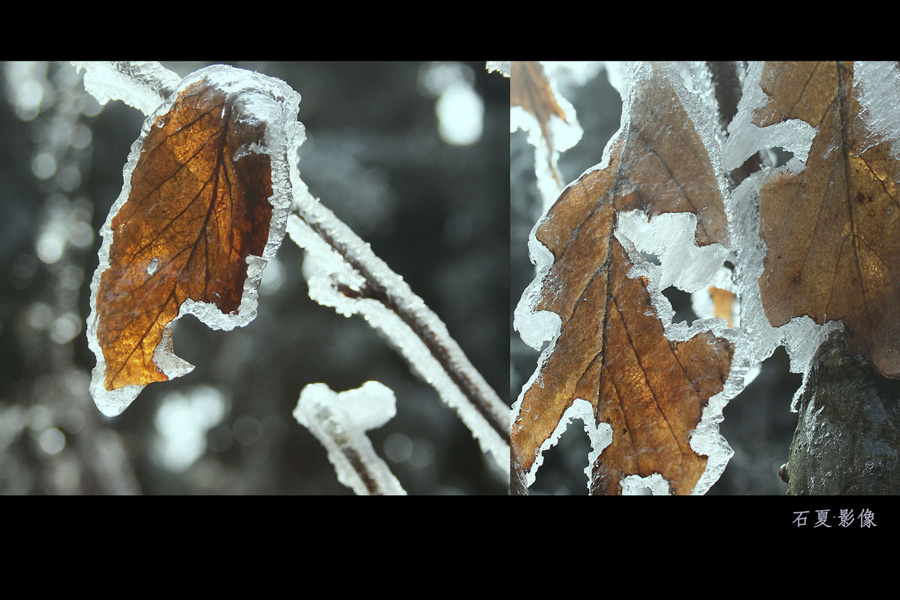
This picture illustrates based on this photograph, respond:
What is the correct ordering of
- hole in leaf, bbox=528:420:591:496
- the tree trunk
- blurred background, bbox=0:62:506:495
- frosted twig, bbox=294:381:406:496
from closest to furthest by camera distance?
the tree trunk → frosted twig, bbox=294:381:406:496 → hole in leaf, bbox=528:420:591:496 → blurred background, bbox=0:62:506:495

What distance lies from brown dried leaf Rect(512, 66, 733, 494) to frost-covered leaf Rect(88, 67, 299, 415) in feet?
0.60

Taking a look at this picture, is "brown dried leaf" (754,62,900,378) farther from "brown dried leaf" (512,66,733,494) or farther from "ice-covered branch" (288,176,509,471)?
"ice-covered branch" (288,176,509,471)

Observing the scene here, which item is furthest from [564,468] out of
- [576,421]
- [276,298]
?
[276,298]

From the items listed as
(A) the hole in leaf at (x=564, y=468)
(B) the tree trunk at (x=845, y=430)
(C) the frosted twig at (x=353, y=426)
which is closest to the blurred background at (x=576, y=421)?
(A) the hole in leaf at (x=564, y=468)

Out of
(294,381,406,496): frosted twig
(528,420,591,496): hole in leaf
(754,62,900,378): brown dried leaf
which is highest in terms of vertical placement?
(754,62,900,378): brown dried leaf

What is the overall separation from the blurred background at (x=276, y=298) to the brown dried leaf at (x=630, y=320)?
60 cm

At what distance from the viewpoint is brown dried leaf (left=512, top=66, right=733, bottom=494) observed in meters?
0.37

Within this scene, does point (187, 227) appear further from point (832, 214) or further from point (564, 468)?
point (564, 468)

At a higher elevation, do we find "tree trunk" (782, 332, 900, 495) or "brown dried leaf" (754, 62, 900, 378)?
"brown dried leaf" (754, 62, 900, 378)

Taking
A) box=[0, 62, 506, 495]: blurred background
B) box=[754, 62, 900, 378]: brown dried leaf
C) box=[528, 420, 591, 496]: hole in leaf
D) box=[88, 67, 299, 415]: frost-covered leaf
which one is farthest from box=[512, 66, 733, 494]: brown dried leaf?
box=[0, 62, 506, 495]: blurred background

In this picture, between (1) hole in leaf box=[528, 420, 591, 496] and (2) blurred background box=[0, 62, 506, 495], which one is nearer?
(1) hole in leaf box=[528, 420, 591, 496]

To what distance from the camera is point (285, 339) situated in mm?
1534
